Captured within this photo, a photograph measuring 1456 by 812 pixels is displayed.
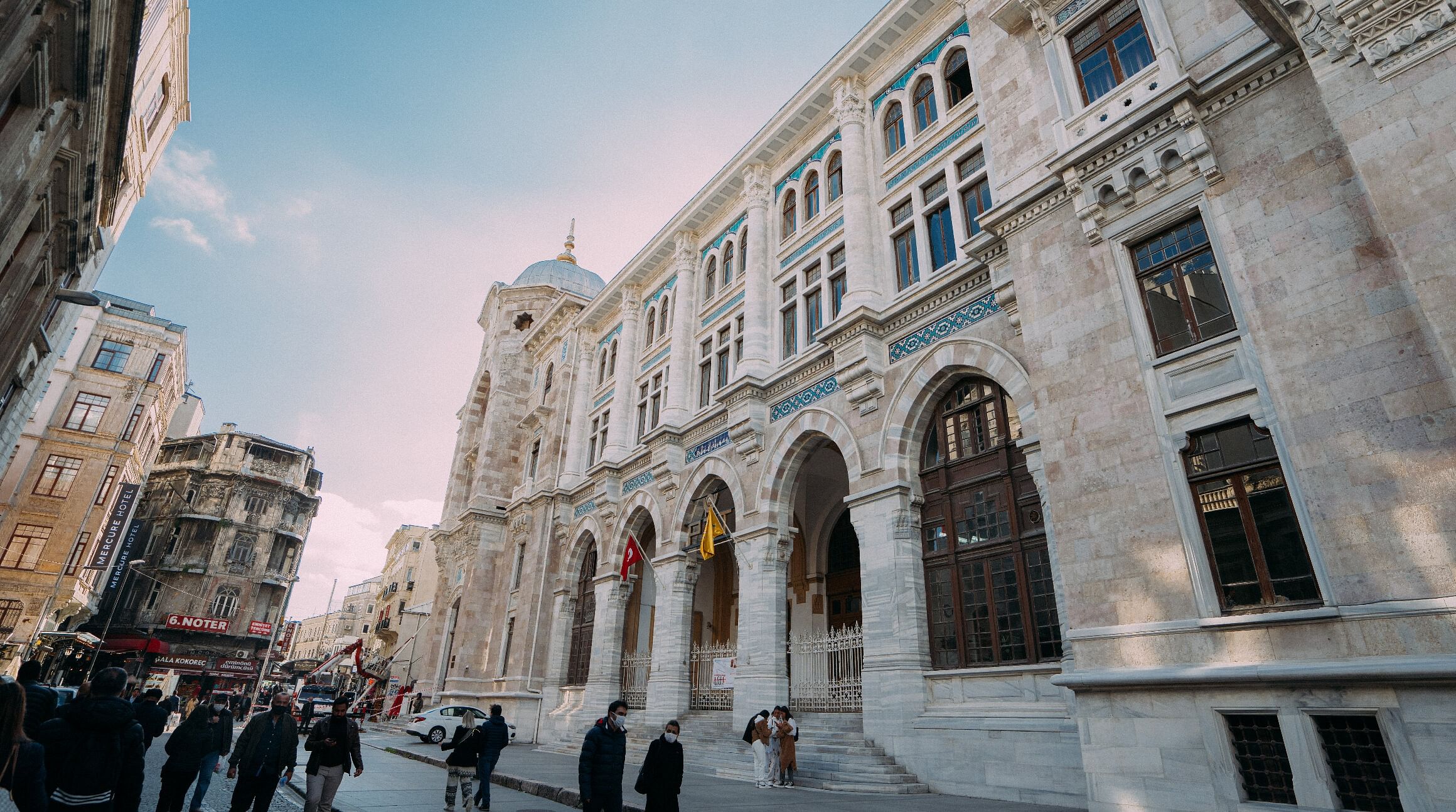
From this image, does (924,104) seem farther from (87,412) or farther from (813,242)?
(87,412)

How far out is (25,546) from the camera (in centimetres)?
3050

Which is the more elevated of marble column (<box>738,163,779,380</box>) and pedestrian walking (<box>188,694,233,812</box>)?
marble column (<box>738,163,779,380</box>)

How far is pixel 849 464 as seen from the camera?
15.5m

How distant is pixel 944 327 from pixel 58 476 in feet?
129

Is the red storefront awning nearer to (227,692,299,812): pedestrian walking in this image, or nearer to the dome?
the dome

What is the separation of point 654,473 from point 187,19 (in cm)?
1868

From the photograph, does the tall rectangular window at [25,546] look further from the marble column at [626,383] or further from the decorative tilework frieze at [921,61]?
the decorative tilework frieze at [921,61]

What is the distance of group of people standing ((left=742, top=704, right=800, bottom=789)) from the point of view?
497 inches

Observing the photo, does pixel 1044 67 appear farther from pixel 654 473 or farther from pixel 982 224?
pixel 654 473

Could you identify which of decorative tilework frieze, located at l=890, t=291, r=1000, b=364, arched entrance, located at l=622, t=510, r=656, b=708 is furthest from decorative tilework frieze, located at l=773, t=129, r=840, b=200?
arched entrance, located at l=622, t=510, r=656, b=708

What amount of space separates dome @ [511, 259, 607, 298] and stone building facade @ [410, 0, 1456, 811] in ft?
62.6

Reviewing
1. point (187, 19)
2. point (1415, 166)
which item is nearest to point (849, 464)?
point (1415, 166)

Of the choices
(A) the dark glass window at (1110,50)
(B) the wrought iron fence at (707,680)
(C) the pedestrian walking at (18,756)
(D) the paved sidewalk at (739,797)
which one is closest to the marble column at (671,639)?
(B) the wrought iron fence at (707,680)

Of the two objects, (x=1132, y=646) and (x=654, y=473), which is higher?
(x=654, y=473)
